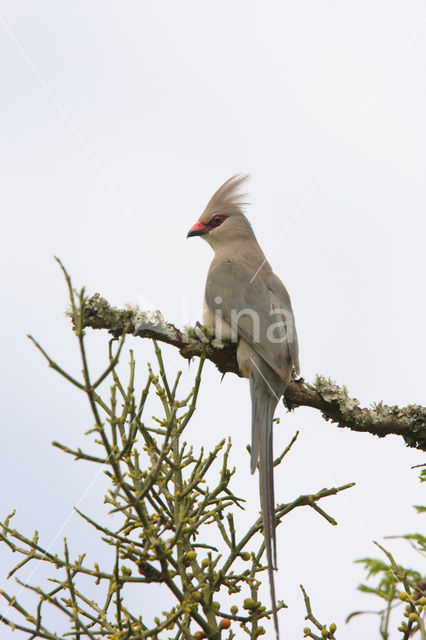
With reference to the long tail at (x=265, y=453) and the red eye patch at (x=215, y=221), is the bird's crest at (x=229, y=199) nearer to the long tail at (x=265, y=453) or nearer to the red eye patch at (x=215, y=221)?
the red eye patch at (x=215, y=221)

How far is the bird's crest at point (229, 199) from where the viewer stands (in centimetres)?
672

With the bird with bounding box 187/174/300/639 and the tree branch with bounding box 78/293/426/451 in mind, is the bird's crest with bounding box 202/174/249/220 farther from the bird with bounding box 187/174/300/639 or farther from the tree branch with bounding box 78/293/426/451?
the tree branch with bounding box 78/293/426/451

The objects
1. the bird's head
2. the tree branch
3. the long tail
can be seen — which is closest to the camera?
the long tail

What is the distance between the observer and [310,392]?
473 cm

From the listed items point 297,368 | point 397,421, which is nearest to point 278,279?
point 297,368

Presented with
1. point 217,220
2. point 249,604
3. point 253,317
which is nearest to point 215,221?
point 217,220

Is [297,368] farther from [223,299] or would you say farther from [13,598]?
[13,598]

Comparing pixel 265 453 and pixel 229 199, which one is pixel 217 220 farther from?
pixel 265 453

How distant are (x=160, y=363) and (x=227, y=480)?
695 mm

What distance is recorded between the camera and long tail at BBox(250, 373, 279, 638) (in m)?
3.39

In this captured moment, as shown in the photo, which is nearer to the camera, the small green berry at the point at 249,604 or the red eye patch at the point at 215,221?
the small green berry at the point at 249,604

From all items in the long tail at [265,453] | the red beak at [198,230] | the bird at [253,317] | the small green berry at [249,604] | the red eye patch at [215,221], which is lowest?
the small green berry at [249,604]

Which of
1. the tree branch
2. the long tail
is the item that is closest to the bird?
the long tail

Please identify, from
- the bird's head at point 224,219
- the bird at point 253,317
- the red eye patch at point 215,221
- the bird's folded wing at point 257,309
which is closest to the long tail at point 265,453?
the bird at point 253,317
